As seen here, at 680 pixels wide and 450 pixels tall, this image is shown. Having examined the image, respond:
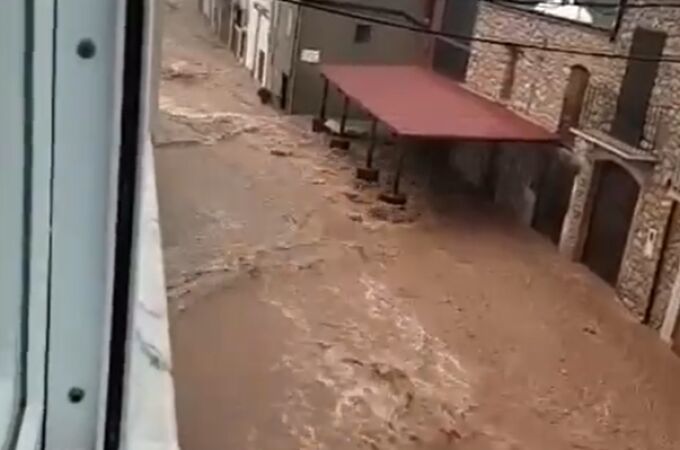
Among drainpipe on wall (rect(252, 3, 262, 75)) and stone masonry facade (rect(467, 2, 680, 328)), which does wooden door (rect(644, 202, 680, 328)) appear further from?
drainpipe on wall (rect(252, 3, 262, 75))

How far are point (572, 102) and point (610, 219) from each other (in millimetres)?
1343

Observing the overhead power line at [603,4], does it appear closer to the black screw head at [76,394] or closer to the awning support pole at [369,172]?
the awning support pole at [369,172]

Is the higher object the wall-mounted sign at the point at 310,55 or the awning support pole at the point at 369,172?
the wall-mounted sign at the point at 310,55

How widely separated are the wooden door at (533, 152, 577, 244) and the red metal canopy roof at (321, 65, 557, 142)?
0.32 metres

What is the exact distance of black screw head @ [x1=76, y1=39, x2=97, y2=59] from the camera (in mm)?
451

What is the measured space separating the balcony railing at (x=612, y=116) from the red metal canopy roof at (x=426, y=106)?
20.0 inches

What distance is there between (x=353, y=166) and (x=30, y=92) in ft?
32.7

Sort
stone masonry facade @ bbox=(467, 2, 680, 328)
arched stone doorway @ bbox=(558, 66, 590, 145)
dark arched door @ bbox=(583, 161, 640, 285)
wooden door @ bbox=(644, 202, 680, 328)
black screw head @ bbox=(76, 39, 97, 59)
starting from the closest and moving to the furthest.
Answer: black screw head @ bbox=(76, 39, 97, 59)
wooden door @ bbox=(644, 202, 680, 328)
stone masonry facade @ bbox=(467, 2, 680, 328)
dark arched door @ bbox=(583, 161, 640, 285)
arched stone doorway @ bbox=(558, 66, 590, 145)

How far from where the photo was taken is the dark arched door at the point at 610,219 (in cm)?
816

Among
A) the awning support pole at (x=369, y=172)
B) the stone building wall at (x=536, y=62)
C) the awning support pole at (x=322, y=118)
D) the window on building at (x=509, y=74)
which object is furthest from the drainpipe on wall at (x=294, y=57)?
the window on building at (x=509, y=74)

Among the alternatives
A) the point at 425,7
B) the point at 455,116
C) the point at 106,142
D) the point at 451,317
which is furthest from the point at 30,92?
the point at 425,7

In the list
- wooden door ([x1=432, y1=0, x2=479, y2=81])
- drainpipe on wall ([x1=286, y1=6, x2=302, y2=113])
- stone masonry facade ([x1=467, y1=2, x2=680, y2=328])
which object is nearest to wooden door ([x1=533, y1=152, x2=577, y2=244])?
stone masonry facade ([x1=467, y1=2, x2=680, y2=328])

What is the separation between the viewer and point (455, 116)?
9.48 meters

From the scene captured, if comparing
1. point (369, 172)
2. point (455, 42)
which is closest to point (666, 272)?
point (369, 172)
